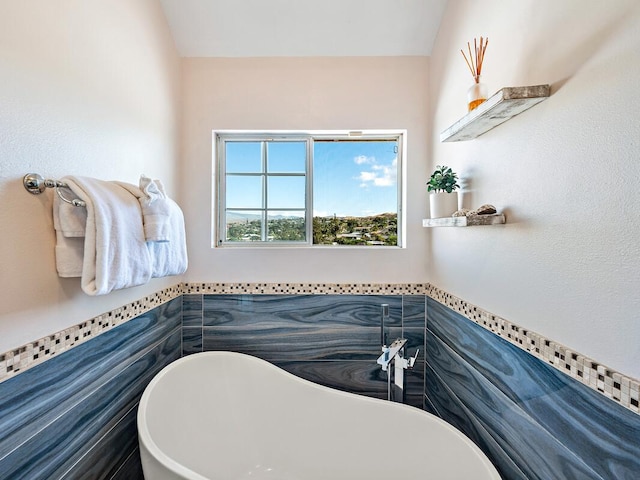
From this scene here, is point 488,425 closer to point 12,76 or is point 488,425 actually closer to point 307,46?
point 12,76

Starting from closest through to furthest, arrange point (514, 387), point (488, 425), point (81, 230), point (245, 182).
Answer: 1. point (81, 230)
2. point (514, 387)
3. point (488, 425)
4. point (245, 182)

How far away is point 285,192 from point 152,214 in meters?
0.96

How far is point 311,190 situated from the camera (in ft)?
6.43

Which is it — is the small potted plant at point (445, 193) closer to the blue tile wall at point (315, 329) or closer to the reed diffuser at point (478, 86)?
the reed diffuser at point (478, 86)

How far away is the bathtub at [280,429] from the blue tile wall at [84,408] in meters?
0.16

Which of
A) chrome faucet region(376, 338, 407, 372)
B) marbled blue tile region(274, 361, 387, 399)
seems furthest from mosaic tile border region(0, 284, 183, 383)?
chrome faucet region(376, 338, 407, 372)

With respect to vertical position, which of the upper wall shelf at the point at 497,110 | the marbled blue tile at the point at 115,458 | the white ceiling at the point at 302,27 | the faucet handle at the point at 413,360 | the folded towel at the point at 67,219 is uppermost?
the white ceiling at the point at 302,27

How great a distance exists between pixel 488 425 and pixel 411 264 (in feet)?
2.97

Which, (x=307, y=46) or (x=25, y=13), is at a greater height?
(x=307, y=46)

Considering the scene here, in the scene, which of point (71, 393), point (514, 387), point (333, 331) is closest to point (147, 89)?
point (71, 393)

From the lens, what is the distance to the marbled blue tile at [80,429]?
87 cm

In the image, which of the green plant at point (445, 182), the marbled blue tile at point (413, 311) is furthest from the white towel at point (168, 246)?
the marbled blue tile at point (413, 311)

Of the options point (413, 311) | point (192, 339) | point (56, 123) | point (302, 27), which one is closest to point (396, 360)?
point (413, 311)

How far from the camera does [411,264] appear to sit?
6.10 ft
